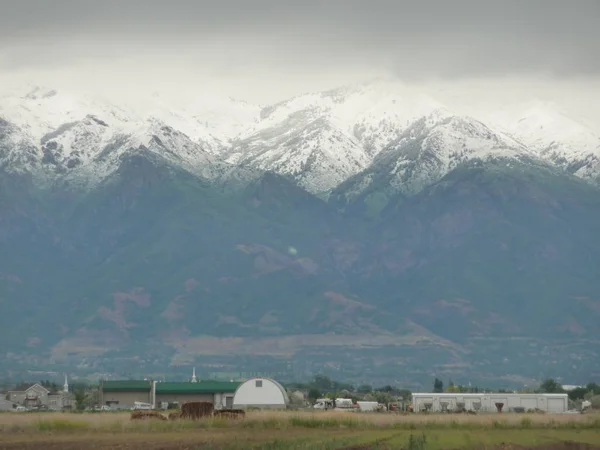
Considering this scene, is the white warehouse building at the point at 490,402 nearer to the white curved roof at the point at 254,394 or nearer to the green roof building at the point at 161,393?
the white curved roof at the point at 254,394

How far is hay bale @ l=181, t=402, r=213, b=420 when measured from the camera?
110 meters

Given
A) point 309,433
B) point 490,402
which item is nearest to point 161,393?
point 490,402

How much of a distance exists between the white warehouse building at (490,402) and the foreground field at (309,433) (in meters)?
42.9

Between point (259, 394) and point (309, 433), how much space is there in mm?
75280

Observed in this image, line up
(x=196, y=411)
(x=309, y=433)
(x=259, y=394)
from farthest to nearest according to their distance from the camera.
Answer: (x=259, y=394)
(x=196, y=411)
(x=309, y=433)

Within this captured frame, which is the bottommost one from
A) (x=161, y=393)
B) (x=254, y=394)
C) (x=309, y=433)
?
(x=309, y=433)

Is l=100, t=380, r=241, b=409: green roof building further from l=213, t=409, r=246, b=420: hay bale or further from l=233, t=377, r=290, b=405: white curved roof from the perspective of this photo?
A: l=213, t=409, r=246, b=420: hay bale

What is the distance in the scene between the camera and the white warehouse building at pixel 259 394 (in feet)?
549

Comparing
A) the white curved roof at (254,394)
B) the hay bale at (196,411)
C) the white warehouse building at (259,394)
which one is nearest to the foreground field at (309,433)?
the hay bale at (196,411)

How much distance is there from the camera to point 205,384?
191125mm

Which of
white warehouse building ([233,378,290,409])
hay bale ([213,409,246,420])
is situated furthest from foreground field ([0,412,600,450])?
white warehouse building ([233,378,290,409])

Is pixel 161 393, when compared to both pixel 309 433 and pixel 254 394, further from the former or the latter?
pixel 309 433

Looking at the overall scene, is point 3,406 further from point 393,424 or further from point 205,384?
point 393,424

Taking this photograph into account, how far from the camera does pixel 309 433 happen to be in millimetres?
93562
